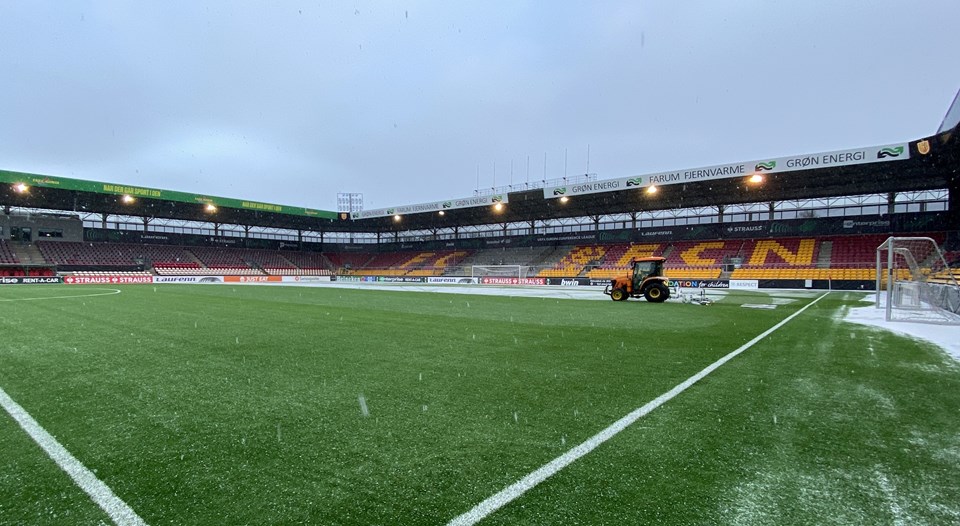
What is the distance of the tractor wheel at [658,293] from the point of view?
18.9 metres

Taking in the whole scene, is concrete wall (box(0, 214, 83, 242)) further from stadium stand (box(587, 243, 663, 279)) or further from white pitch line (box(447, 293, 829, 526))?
white pitch line (box(447, 293, 829, 526))

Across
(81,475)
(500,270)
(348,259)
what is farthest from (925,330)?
(348,259)

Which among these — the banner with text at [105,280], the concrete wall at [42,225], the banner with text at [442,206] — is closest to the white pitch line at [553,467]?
the banner with text at [442,206]

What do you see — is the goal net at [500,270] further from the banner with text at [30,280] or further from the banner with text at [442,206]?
the banner with text at [30,280]

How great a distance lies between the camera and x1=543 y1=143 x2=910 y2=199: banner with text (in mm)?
25719

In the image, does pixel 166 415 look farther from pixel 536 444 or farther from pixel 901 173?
pixel 901 173

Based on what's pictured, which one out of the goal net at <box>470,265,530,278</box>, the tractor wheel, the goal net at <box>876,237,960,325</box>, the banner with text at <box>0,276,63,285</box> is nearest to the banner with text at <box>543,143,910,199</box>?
the goal net at <box>876,237,960,325</box>

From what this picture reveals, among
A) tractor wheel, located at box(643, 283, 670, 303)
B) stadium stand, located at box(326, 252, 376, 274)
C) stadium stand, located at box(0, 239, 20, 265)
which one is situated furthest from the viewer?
stadium stand, located at box(326, 252, 376, 274)

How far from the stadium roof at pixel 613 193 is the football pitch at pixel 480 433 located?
26.0 meters

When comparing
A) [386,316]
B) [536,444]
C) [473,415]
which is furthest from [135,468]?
[386,316]

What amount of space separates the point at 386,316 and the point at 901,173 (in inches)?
1489

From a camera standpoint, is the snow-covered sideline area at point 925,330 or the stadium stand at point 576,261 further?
the stadium stand at point 576,261

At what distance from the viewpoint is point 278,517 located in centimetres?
235

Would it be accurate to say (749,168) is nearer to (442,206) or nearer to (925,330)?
(925,330)
